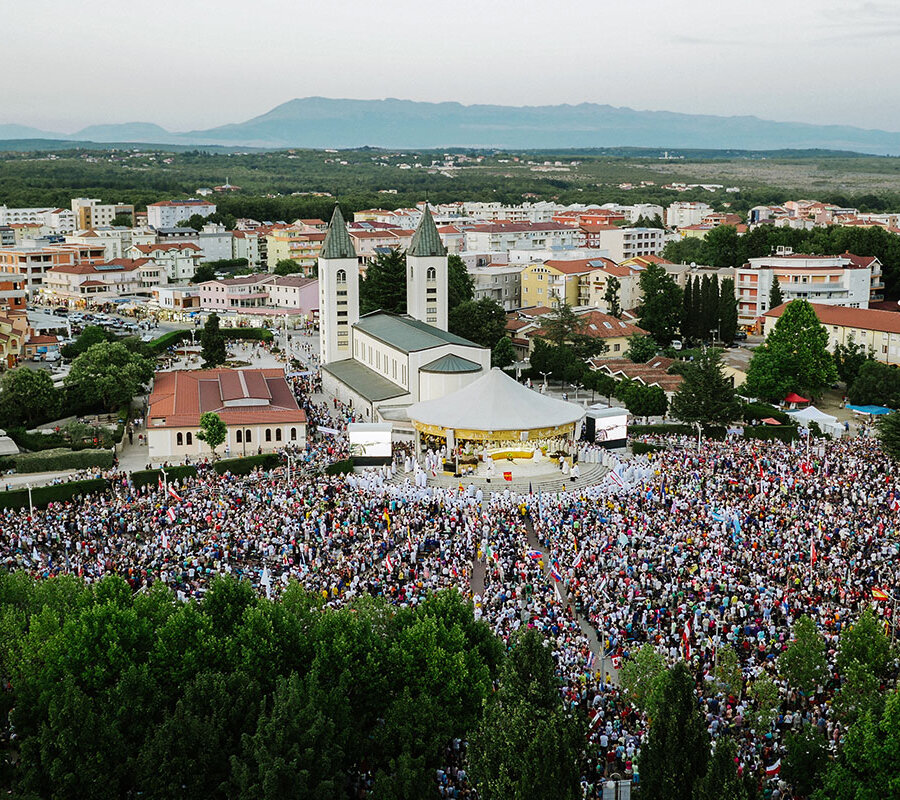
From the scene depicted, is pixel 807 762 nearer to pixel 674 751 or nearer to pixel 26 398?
pixel 674 751

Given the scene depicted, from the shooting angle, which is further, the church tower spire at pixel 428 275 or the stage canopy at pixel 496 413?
the church tower spire at pixel 428 275

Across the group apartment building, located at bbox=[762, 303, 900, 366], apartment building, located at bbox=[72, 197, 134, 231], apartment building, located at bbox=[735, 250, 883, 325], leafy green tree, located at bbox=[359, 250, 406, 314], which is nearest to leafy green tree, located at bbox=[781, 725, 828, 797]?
apartment building, located at bbox=[762, 303, 900, 366]

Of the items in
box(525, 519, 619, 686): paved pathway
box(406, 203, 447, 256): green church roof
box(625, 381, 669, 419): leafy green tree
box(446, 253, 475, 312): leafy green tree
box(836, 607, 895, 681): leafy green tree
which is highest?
box(406, 203, 447, 256): green church roof

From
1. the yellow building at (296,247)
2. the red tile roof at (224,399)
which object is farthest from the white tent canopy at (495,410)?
the yellow building at (296,247)

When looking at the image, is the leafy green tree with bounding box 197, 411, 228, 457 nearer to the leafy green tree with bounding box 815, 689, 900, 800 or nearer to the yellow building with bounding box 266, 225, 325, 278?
the leafy green tree with bounding box 815, 689, 900, 800

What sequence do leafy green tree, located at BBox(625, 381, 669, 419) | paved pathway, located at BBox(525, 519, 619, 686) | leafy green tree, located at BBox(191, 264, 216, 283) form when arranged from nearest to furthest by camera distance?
paved pathway, located at BBox(525, 519, 619, 686)
leafy green tree, located at BBox(625, 381, 669, 419)
leafy green tree, located at BBox(191, 264, 216, 283)

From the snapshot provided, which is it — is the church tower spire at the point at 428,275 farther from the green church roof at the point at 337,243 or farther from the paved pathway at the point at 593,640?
the paved pathway at the point at 593,640

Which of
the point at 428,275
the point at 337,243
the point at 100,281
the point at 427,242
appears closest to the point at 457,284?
the point at 428,275
